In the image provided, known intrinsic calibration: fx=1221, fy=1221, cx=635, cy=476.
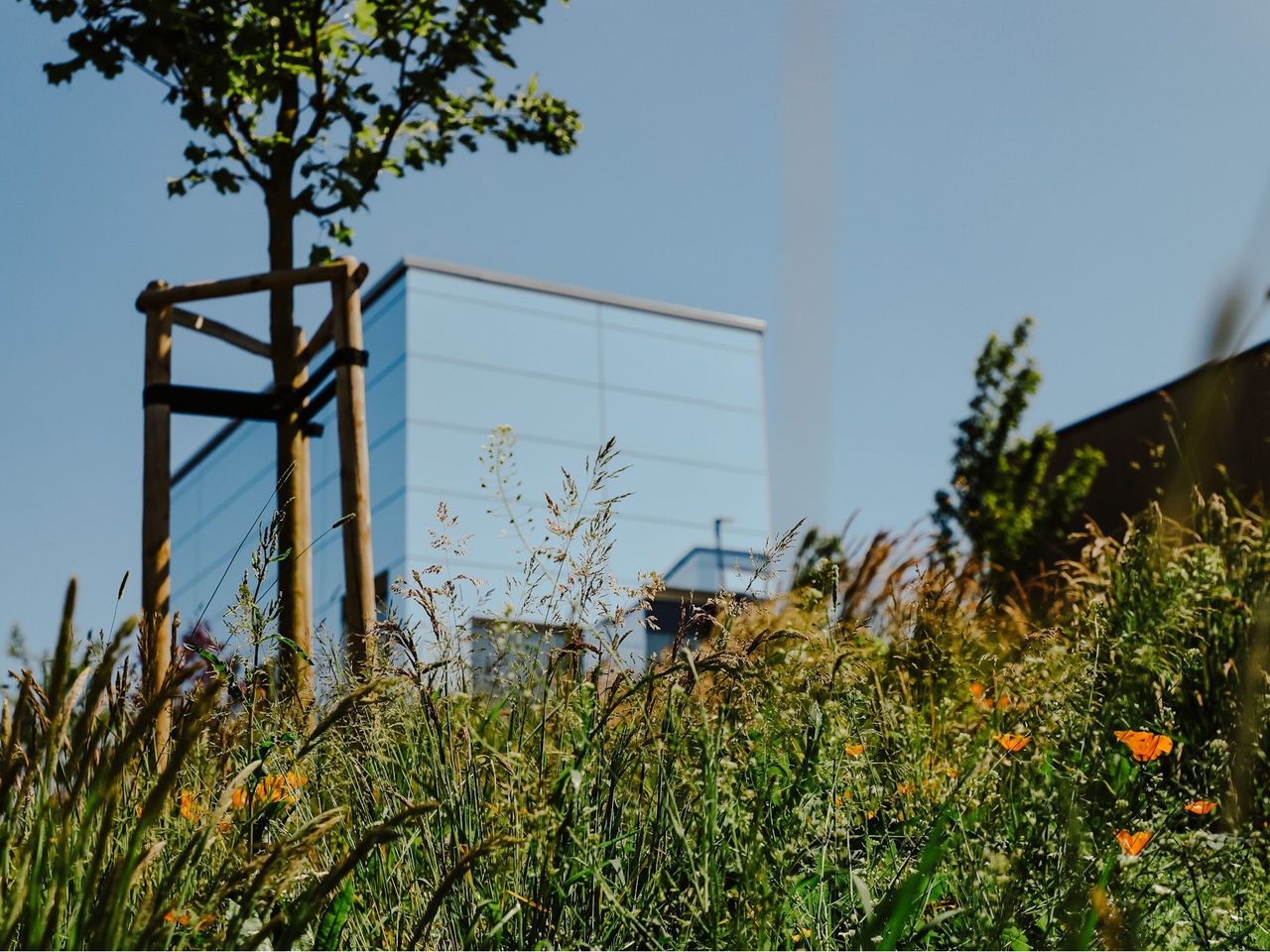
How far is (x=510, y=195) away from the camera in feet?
15.8

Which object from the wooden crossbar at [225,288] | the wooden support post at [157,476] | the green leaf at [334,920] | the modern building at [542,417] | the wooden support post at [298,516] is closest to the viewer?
the green leaf at [334,920]

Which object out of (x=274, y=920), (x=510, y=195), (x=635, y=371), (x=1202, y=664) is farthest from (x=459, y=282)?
(x=274, y=920)

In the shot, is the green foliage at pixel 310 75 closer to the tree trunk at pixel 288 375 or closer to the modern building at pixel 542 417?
the tree trunk at pixel 288 375

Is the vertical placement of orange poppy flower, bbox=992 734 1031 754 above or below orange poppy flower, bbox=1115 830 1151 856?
above

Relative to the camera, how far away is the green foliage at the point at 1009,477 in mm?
13258

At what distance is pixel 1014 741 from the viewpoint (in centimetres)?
198

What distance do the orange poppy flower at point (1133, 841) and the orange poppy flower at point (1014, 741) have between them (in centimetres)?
19

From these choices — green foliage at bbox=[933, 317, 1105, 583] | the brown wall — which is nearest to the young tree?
the brown wall

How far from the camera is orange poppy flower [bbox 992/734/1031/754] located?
6.40ft

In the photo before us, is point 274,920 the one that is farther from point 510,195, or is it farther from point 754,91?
point 510,195

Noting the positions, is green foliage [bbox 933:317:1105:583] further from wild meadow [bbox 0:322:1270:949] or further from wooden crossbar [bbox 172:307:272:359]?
wild meadow [bbox 0:322:1270:949]

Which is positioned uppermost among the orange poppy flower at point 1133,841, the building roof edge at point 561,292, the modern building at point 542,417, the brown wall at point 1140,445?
the building roof edge at point 561,292

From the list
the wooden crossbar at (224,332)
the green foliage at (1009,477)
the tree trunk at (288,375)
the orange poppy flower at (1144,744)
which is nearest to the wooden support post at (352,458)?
the tree trunk at (288,375)

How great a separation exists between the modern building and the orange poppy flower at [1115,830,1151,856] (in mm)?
17647
